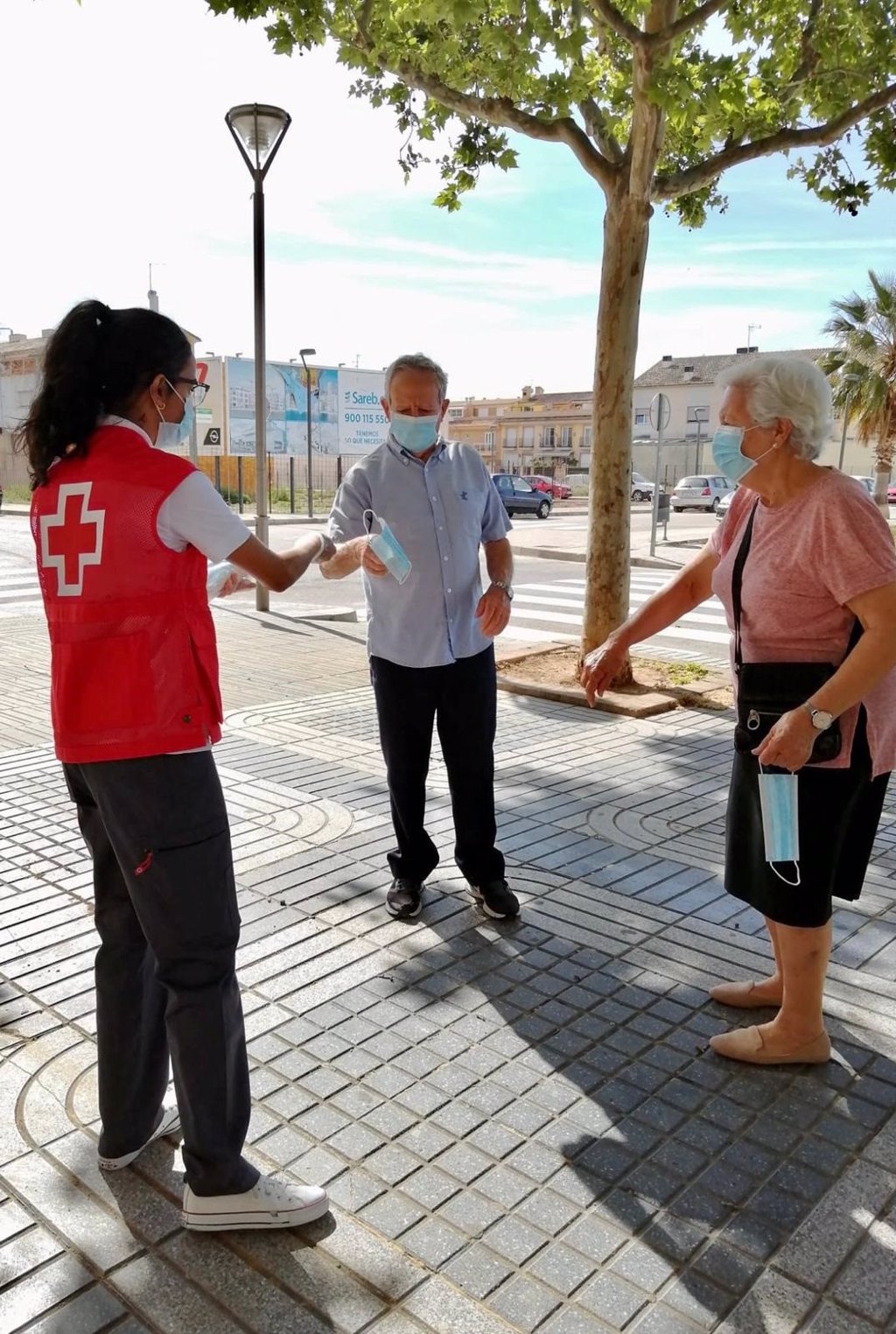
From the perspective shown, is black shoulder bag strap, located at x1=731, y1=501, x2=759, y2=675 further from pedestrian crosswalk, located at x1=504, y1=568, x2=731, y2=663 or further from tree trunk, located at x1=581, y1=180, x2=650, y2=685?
pedestrian crosswalk, located at x1=504, y1=568, x2=731, y2=663

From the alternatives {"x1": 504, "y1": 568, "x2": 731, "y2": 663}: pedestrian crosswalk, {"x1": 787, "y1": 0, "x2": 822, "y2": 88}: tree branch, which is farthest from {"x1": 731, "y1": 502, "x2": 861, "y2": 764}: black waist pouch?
{"x1": 787, "y1": 0, "x2": 822, "y2": 88}: tree branch

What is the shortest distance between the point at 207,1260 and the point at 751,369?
8.16 feet

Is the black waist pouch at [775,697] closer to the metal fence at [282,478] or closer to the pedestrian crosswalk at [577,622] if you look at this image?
the pedestrian crosswalk at [577,622]

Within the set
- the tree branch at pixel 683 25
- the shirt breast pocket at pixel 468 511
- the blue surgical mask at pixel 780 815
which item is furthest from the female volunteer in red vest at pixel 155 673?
the tree branch at pixel 683 25

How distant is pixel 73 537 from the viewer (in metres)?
2.14

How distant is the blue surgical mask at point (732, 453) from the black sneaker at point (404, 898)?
2006 millimetres

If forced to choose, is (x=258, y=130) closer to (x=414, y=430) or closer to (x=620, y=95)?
(x=620, y=95)

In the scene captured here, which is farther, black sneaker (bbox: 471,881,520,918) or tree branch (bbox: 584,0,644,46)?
tree branch (bbox: 584,0,644,46)

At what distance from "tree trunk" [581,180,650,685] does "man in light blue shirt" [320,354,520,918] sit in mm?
4104

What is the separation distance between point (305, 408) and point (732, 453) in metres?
46.7

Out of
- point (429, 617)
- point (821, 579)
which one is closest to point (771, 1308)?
point (821, 579)

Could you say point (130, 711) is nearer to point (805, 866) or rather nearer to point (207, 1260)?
point (207, 1260)

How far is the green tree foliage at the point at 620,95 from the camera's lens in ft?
22.5

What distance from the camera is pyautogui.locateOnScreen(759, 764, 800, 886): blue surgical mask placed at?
2688mm
